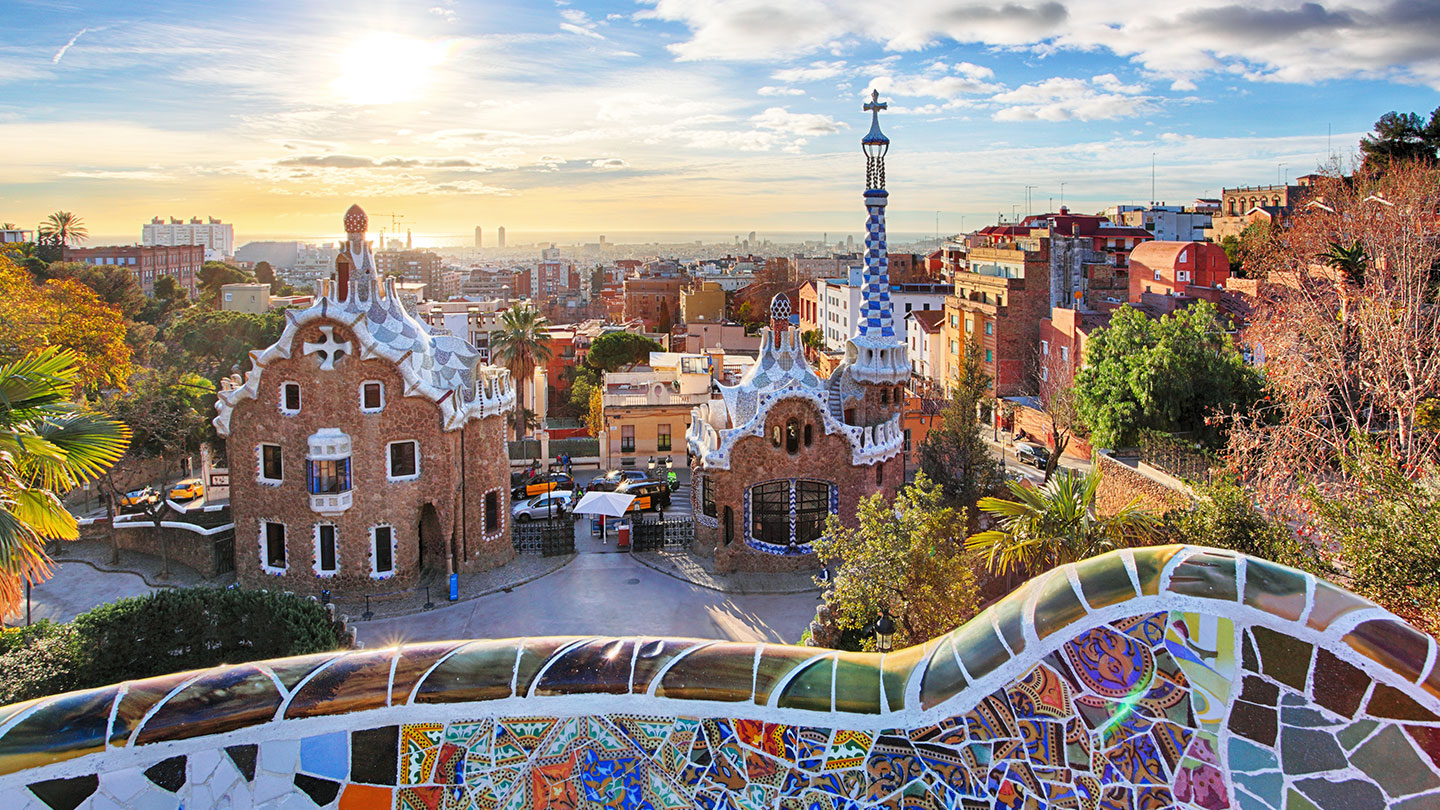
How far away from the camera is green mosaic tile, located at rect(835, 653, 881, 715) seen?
20.4 feet

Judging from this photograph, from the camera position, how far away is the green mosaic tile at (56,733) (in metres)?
5.80

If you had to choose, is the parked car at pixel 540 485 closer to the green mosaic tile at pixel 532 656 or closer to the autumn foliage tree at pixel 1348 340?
the autumn foliage tree at pixel 1348 340

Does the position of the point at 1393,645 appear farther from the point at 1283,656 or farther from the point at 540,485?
the point at 540,485

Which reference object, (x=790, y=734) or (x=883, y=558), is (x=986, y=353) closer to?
→ (x=883, y=558)

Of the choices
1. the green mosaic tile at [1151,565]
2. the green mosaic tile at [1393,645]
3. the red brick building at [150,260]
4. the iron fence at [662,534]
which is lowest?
the iron fence at [662,534]

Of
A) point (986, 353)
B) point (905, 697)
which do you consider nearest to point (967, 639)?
point (905, 697)

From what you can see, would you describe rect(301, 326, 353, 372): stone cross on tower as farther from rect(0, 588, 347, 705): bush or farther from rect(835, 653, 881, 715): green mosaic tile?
rect(835, 653, 881, 715): green mosaic tile

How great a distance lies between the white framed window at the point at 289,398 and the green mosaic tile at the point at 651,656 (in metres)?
20.1

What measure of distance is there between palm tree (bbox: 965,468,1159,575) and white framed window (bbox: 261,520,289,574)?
17.4 meters

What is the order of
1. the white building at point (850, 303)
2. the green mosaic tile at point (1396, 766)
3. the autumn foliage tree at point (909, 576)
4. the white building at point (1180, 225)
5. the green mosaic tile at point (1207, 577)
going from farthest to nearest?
the white building at point (1180, 225), the white building at point (850, 303), the autumn foliage tree at point (909, 576), the green mosaic tile at point (1207, 577), the green mosaic tile at point (1396, 766)

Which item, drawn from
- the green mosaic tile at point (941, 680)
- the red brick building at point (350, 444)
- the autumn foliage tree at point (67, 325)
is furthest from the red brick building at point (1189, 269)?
the green mosaic tile at point (941, 680)

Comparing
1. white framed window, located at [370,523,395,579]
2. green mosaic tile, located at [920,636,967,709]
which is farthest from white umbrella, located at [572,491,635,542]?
green mosaic tile, located at [920,636,967,709]

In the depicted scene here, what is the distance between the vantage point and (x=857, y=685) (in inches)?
248

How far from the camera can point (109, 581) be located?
2612 cm
